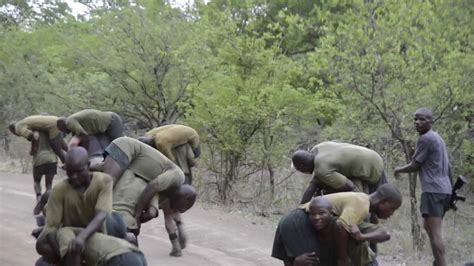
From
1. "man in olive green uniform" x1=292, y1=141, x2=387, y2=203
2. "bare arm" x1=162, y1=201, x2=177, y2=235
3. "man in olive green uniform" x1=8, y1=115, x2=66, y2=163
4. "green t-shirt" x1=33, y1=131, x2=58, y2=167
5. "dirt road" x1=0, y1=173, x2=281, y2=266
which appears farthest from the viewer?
"green t-shirt" x1=33, y1=131, x2=58, y2=167

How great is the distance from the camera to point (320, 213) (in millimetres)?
4730

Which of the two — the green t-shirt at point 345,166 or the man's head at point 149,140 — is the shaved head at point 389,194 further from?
the man's head at point 149,140

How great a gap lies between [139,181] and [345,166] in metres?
1.90

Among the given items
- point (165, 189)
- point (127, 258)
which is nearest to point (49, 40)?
point (165, 189)

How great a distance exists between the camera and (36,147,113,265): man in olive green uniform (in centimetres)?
455

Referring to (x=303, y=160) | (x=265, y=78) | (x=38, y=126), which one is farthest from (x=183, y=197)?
(x=265, y=78)

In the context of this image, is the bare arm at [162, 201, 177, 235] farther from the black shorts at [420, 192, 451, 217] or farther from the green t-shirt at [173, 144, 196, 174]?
the black shorts at [420, 192, 451, 217]

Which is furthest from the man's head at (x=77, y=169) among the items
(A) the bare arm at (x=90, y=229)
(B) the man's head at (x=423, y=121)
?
(B) the man's head at (x=423, y=121)

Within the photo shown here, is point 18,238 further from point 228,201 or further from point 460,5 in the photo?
point 460,5

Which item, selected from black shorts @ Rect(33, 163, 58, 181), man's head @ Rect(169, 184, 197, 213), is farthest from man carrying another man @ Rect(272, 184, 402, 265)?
black shorts @ Rect(33, 163, 58, 181)

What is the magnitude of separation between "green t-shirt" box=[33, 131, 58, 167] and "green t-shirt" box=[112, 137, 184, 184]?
4.03m

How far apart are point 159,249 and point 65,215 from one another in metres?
3.84

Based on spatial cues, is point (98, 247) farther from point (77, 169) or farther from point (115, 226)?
point (77, 169)

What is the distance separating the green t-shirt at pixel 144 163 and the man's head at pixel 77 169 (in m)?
1.24
